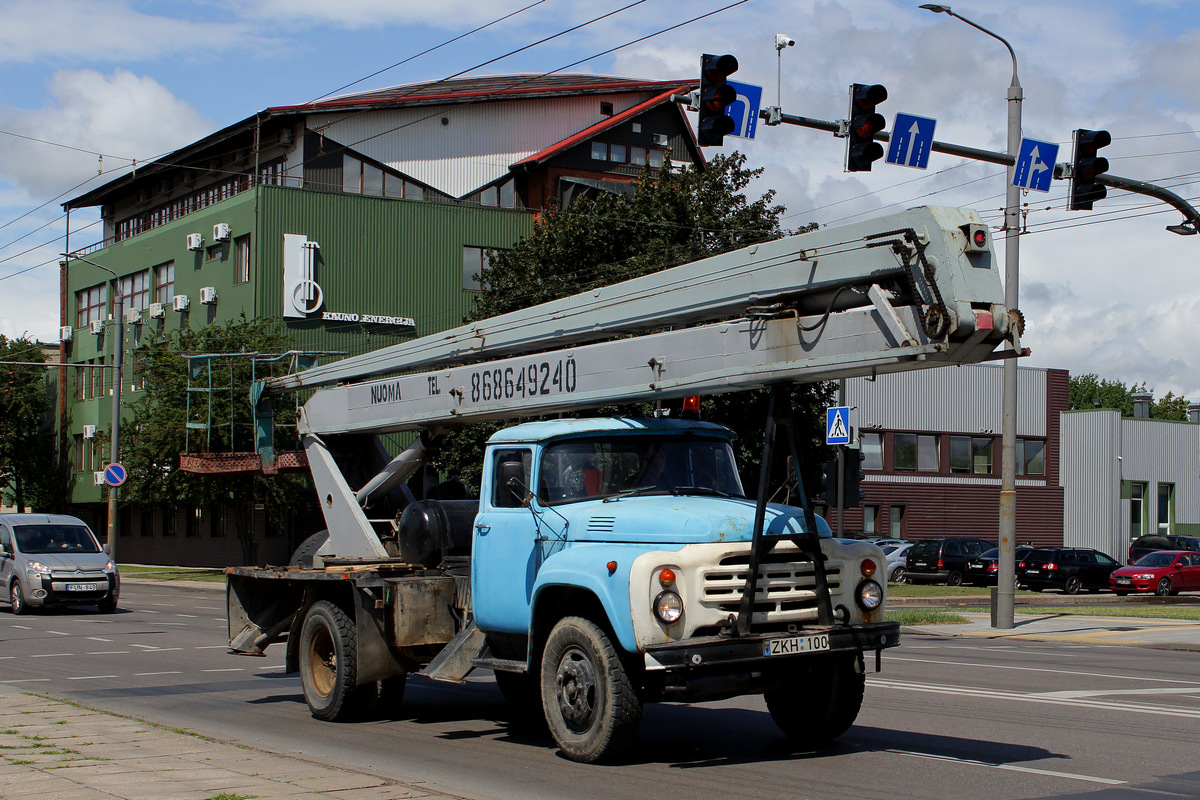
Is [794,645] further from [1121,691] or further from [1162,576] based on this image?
[1162,576]

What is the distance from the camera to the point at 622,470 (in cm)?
918

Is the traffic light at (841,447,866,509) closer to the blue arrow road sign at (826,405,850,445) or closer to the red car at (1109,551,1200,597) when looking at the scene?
the blue arrow road sign at (826,405,850,445)

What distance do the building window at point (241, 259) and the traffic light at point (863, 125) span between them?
3493 cm

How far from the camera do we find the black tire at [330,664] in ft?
34.5

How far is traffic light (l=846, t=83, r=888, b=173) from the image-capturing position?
1487 cm

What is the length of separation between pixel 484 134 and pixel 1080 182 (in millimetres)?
37849

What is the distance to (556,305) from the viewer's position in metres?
9.98

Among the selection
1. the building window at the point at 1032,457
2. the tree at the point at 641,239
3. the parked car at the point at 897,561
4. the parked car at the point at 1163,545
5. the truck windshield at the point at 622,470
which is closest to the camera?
the truck windshield at the point at 622,470

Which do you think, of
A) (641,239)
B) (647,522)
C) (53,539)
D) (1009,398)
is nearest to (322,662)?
(647,522)

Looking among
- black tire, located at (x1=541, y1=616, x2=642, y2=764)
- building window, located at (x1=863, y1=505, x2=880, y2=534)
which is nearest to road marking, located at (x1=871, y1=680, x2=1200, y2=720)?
black tire, located at (x1=541, y1=616, x2=642, y2=764)

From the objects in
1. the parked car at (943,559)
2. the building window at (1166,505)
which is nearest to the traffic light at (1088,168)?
the parked car at (943,559)

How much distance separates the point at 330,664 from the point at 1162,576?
31.2m

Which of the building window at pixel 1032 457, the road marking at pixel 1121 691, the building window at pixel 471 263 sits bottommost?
the road marking at pixel 1121 691

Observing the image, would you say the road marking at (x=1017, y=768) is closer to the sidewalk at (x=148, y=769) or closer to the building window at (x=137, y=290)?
the sidewalk at (x=148, y=769)
